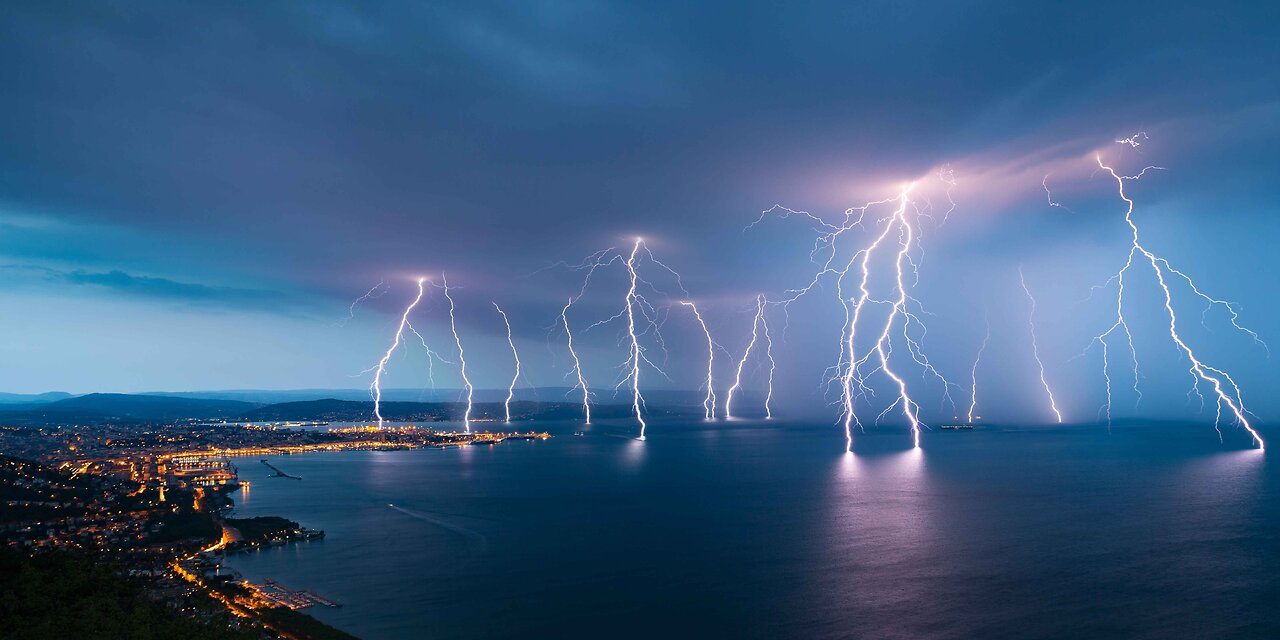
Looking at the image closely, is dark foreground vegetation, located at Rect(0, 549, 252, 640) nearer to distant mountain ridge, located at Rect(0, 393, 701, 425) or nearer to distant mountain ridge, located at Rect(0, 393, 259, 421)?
distant mountain ridge, located at Rect(0, 393, 701, 425)

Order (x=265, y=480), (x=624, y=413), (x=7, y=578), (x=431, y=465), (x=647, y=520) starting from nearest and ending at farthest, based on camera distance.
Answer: (x=7, y=578)
(x=647, y=520)
(x=265, y=480)
(x=431, y=465)
(x=624, y=413)

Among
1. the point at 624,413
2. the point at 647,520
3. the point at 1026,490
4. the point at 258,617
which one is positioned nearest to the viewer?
the point at 258,617

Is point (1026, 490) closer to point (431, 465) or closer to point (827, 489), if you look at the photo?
point (827, 489)

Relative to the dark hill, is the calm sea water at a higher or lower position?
lower

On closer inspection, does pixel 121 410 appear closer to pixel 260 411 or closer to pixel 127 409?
pixel 127 409

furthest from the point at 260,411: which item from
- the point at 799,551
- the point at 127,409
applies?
the point at 799,551

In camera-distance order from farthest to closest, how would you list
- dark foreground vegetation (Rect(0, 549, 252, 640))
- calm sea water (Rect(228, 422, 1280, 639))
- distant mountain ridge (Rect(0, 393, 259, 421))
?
distant mountain ridge (Rect(0, 393, 259, 421))
calm sea water (Rect(228, 422, 1280, 639))
dark foreground vegetation (Rect(0, 549, 252, 640))

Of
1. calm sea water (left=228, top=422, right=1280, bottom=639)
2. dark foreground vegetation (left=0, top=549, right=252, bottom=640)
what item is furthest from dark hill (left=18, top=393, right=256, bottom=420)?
dark foreground vegetation (left=0, top=549, right=252, bottom=640)

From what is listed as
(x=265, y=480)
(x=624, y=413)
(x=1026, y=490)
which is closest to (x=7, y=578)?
(x=265, y=480)

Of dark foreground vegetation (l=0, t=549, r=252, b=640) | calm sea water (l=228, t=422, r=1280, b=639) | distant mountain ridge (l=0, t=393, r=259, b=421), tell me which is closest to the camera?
dark foreground vegetation (l=0, t=549, r=252, b=640)
